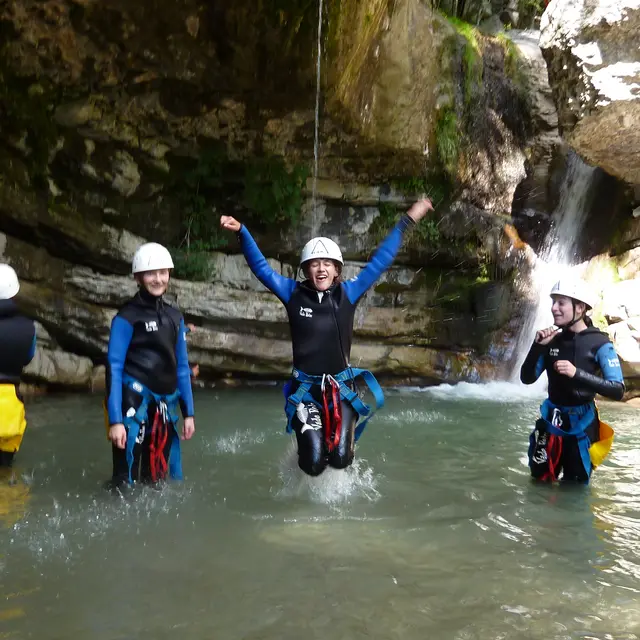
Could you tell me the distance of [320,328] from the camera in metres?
4.80

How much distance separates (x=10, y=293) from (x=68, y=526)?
2493 mm

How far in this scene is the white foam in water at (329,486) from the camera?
481 centimetres

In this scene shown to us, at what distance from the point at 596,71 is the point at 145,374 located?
986cm

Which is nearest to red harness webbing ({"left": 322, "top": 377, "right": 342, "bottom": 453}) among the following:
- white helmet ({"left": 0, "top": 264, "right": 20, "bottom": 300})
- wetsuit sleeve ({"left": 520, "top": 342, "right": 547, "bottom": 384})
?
wetsuit sleeve ({"left": 520, "top": 342, "right": 547, "bottom": 384})

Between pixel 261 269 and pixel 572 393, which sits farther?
pixel 572 393

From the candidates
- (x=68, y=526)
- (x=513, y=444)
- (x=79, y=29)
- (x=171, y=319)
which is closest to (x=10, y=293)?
(x=171, y=319)

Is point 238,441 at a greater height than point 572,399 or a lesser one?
lesser

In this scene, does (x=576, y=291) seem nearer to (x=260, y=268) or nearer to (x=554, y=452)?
(x=554, y=452)

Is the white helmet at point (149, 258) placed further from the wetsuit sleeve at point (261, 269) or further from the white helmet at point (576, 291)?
the white helmet at point (576, 291)

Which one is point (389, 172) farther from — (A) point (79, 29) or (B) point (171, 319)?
(B) point (171, 319)

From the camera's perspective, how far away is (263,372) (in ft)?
38.1

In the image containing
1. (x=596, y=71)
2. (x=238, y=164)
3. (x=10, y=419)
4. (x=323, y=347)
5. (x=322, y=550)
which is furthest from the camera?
(x=238, y=164)

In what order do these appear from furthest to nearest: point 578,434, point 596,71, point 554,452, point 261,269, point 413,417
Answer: point 596,71
point 413,417
point 554,452
point 578,434
point 261,269

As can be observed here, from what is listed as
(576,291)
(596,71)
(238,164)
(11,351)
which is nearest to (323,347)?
(576,291)
